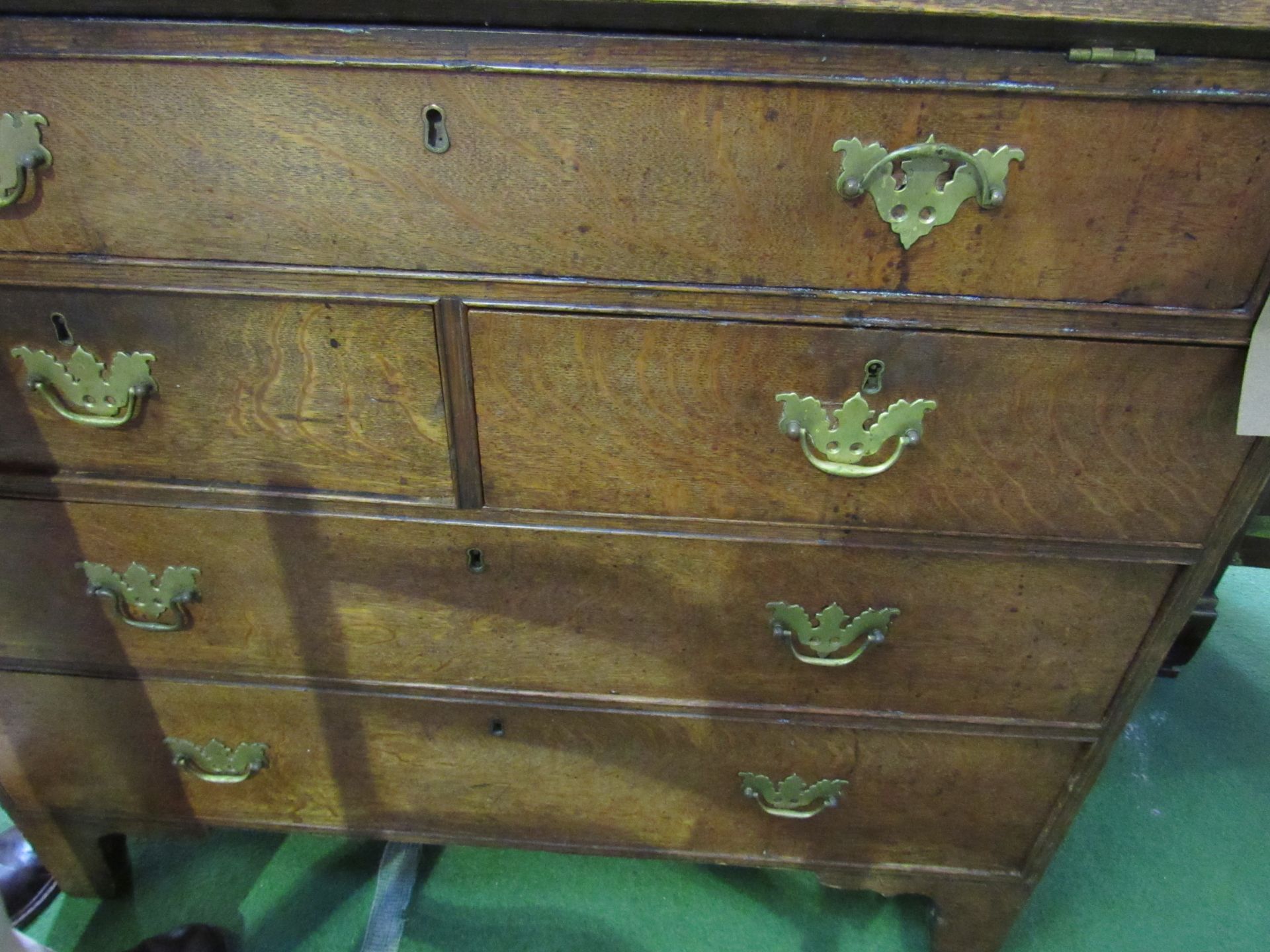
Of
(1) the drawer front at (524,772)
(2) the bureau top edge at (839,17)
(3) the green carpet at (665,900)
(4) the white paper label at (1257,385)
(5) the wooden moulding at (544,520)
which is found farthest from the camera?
(3) the green carpet at (665,900)

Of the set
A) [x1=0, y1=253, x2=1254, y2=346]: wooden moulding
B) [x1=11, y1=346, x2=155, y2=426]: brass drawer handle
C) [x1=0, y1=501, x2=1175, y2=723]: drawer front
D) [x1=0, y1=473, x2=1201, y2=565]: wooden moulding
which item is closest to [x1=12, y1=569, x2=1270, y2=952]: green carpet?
[x1=0, y1=501, x2=1175, y2=723]: drawer front

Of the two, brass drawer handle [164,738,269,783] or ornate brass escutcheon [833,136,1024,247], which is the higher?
ornate brass escutcheon [833,136,1024,247]

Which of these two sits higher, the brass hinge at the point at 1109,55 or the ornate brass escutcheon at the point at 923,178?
the brass hinge at the point at 1109,55

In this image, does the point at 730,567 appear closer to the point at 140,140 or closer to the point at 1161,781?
the point at 140,140

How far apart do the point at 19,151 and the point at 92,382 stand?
0.64ft

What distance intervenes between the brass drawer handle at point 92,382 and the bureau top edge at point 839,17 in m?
0.27

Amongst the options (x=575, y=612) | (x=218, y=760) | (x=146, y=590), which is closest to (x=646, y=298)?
(x=575, y=612)

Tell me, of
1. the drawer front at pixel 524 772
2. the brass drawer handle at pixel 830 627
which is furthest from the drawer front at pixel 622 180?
the drawer front at pixel 524 772

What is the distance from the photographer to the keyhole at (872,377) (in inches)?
28.0

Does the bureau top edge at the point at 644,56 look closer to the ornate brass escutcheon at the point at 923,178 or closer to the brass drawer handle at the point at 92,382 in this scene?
the ornate brass escutcheon at the point at 923,178

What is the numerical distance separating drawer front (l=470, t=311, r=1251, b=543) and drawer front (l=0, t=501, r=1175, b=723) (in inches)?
2.2

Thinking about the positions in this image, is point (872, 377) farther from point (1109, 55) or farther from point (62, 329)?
point (62, 329)

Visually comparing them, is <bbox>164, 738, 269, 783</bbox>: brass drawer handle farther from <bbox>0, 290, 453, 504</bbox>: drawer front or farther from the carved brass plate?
the carved brass plate

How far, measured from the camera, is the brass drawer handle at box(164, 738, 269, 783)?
103 centimetres
